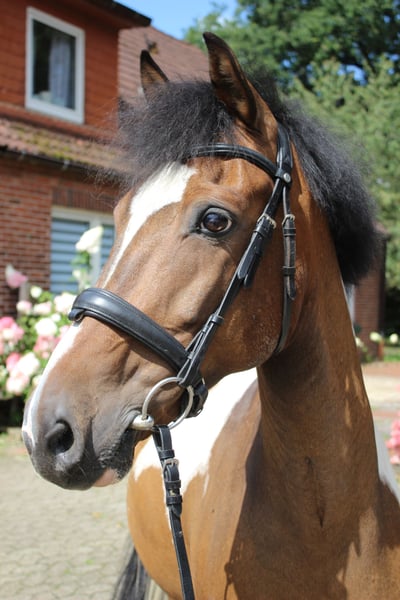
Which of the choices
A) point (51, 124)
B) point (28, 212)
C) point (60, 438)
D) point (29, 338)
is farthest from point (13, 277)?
point (60, 438)

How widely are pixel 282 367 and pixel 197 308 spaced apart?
0.42 metres

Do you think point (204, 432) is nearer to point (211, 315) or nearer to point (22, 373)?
point (211, 315)

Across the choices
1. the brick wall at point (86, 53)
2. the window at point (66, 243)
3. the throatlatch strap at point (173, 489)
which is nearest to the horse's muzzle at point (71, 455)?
the throatlatch strap at point (173, 489)

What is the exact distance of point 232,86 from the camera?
5.32ft

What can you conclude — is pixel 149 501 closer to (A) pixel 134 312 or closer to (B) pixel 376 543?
(B) pixel 376 543

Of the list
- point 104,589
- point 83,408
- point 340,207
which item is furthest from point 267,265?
point 104,589

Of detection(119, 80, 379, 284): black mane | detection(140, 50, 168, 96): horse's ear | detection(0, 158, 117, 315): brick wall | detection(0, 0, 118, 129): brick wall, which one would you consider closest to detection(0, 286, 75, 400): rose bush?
detection(0, 158, 117, 315): brick wall

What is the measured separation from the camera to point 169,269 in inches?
58.1

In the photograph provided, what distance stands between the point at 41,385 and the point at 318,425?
806mm

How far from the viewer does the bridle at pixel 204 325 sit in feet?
4.66

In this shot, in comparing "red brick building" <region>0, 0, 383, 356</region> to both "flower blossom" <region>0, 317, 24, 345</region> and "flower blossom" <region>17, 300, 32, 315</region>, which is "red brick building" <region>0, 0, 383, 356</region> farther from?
"flower blossom" <region>0, 317, 24, 345</region>

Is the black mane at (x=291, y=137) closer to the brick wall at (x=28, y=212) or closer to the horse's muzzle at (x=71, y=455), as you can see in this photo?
the horse's muzzle at (x=71, y=455)

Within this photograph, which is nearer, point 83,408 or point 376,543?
point 83,408

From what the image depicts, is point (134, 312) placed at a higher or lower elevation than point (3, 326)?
higher
